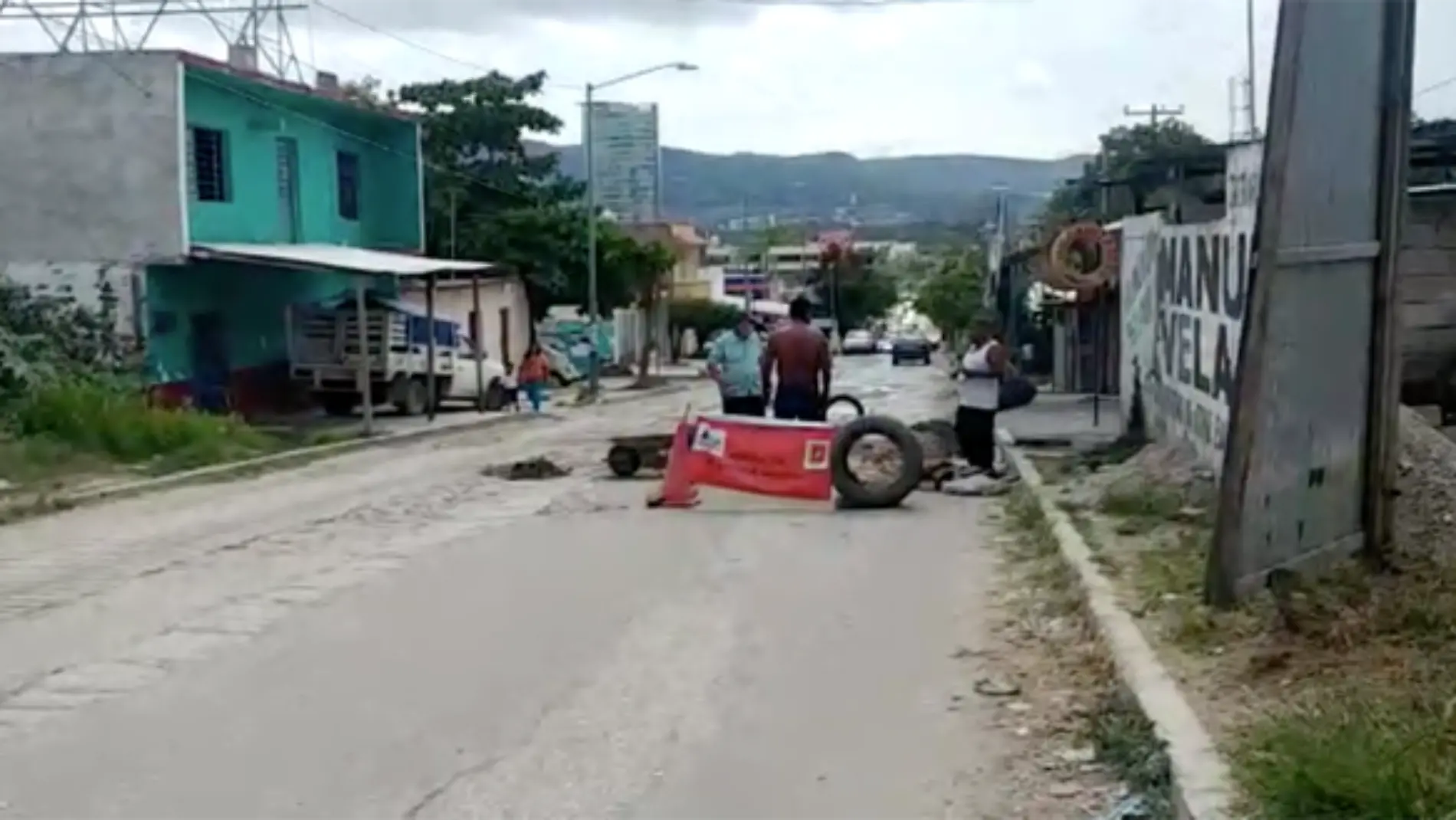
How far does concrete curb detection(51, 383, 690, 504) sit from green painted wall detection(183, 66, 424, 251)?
4801 millimetres

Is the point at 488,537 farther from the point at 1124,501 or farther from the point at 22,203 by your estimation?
the point at 22,203

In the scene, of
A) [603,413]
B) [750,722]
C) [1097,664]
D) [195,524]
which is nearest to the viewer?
[750,722]

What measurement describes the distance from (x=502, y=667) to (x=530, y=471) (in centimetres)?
1174

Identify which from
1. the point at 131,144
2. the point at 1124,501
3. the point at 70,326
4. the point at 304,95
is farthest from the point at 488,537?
the point at 304,95

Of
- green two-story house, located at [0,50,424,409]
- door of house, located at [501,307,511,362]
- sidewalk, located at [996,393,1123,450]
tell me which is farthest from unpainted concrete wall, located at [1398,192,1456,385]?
door of house, located at [501,307,511,362]

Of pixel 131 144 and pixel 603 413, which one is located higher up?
pixel 131 144

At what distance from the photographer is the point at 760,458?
56.4 feet

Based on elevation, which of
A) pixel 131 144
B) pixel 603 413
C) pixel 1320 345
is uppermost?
pixel 131 144

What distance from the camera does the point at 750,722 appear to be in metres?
8.23

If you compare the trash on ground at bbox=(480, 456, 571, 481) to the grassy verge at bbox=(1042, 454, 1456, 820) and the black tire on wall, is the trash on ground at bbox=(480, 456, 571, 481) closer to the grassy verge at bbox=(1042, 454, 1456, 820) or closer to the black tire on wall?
the grassy verge at bbox=(1042, 454, 1456, 820)

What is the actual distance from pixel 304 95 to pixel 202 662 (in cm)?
2944

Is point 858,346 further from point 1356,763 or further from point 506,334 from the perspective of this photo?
point 1356,763

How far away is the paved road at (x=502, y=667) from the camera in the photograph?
714cm

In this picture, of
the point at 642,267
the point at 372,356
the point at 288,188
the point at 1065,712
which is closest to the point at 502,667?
the point at 1065,712
